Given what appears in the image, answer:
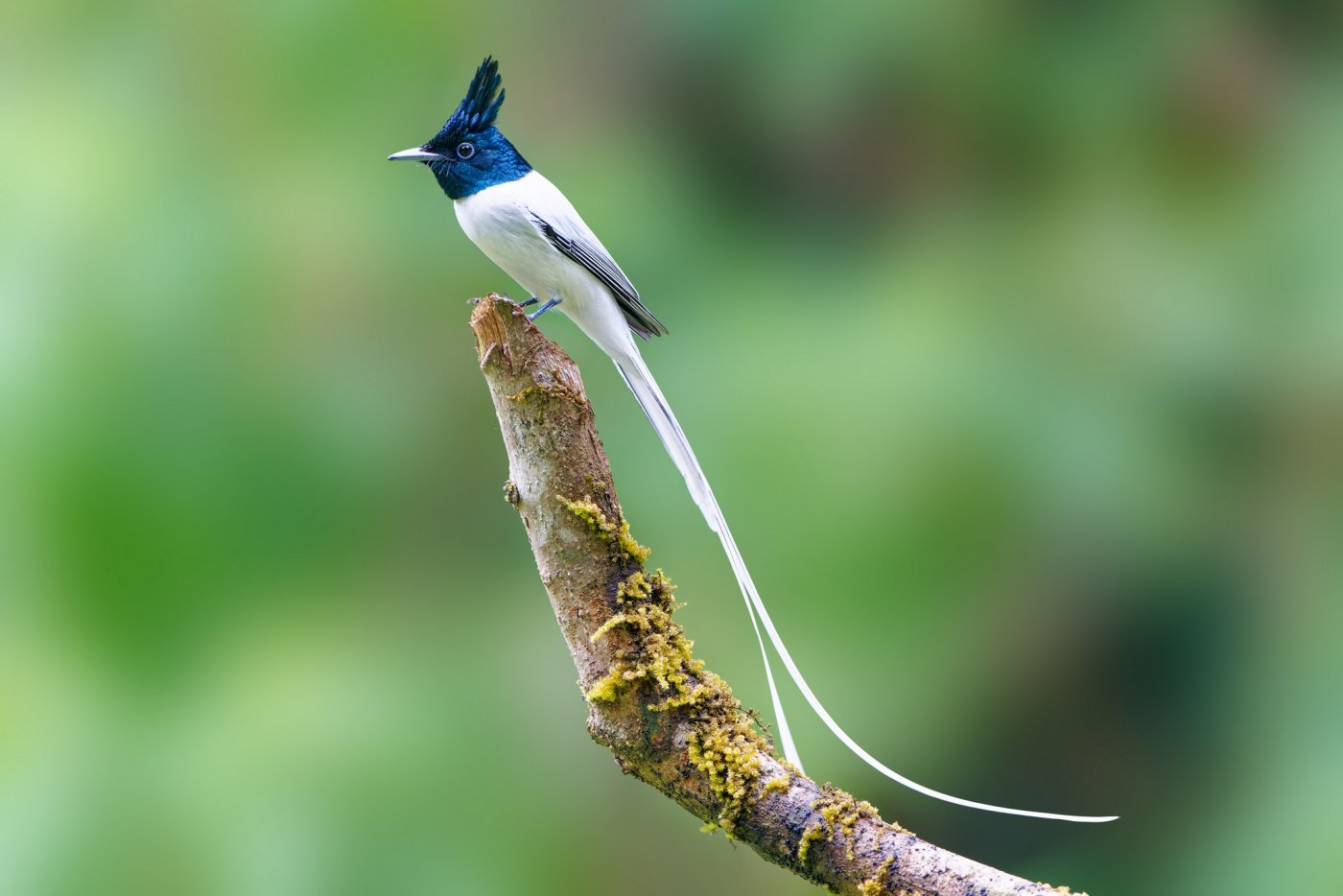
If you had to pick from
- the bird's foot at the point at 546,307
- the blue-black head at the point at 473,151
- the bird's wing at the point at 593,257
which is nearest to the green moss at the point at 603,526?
the bird's foot at the point at 546,307

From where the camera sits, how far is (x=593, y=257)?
221 cm

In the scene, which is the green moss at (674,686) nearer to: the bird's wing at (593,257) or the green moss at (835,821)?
the green moss at (835,821)

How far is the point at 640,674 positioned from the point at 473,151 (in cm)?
106

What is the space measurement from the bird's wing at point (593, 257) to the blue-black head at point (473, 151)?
148 millimetres

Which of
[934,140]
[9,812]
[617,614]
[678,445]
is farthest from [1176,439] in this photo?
[9,812]

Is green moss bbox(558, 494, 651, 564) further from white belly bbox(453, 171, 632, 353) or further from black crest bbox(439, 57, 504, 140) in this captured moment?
black crest bbox(439, 57, 504, 140)

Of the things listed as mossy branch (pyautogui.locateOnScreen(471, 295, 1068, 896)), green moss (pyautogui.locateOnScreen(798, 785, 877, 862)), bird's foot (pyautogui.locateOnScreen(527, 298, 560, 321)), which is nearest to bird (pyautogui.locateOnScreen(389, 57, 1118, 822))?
bird's foot (pyautogui.locateOnScreen(527, 298, 560, 321))

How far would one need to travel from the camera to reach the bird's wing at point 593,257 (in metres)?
2.15

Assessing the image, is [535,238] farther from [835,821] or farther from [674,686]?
[835,821]

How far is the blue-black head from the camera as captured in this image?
223cm

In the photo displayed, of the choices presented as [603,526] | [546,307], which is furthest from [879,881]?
[546,307]

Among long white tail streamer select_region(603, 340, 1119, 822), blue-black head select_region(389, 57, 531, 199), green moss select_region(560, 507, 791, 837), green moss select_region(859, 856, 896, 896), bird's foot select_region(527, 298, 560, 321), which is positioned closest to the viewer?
green moss select_region(859, 856, 896, 896)

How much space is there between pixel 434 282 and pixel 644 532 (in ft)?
3.00

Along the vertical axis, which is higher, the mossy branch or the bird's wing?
the bird's wing
